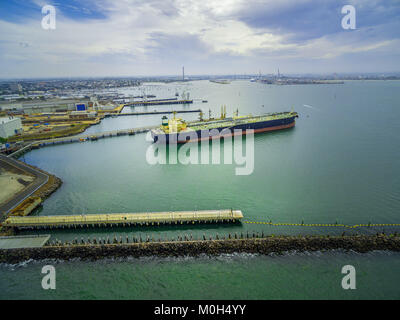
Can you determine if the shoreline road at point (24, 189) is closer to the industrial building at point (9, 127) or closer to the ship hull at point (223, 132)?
the industrial building at point (9, 127)

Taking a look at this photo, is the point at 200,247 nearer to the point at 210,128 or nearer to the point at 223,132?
the point at 210,128

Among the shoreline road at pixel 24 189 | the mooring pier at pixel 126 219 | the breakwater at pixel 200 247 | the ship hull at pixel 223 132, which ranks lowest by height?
the breakwater at pixel 200 247

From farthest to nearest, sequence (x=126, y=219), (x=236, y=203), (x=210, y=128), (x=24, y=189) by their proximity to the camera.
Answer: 1. (x=210, y=128)
2. (x=24, y=189)
3. (x=236, y=203)
4. (x=126, y=219)

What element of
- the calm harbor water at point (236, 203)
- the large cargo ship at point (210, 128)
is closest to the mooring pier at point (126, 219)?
the calm harbor water at point (236, 203)

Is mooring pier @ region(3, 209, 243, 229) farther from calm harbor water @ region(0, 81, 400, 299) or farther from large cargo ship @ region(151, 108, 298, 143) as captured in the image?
large cargo ship @ region(151, 108, 298, 143)

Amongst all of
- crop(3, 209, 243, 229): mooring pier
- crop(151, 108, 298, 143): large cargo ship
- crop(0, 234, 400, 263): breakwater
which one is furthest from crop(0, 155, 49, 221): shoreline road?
crop(151, 108, 298, 143): large cargo ship

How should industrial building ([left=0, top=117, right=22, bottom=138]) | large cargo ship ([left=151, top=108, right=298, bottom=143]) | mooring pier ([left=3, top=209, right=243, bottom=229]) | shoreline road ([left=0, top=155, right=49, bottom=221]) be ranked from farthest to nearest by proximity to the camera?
1. industrial building ([left=0, top=117, right=22, bottom=138])
2. large cargo ship ([left=151, top=108, right=298, bottom=143])
3. shoreline road ([left=0, top=155, right=49, bottom=221])
4. mooring pier ([left=3, top=209, right=243, bottom=229])

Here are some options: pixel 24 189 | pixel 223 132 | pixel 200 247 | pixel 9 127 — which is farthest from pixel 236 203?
pixel 9 127
